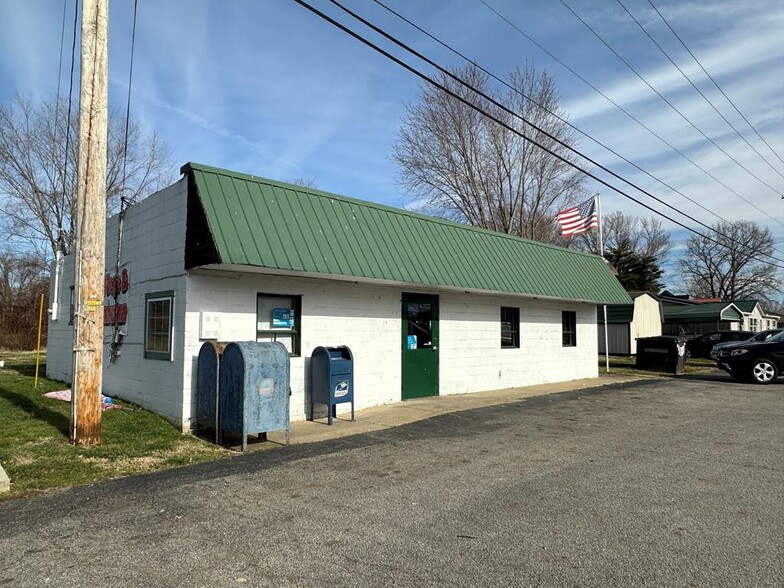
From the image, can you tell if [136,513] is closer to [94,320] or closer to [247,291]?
[94,320]

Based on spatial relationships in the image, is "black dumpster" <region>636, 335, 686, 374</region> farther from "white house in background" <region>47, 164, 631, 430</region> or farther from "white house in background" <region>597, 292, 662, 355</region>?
"white house in background" <region>47, 164, 631, 430</region>

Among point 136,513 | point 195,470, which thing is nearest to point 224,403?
point 195,470

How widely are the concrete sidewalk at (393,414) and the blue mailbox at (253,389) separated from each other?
14.1 inches

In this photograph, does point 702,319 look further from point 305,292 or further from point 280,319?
point 280,319

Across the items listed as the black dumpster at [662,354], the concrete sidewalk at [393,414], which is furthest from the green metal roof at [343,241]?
the black dumpster at [662,354]

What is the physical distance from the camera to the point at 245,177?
30.8 feet

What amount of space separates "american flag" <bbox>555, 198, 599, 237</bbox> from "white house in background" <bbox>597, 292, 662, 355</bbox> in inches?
458

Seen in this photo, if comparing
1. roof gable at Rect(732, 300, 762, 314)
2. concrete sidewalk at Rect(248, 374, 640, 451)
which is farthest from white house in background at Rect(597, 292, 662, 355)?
concrete sidewalk at Rect(248, 374, 640, 451)

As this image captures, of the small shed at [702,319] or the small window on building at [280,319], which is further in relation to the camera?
the small shed at [702,319]

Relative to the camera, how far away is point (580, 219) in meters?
21.6

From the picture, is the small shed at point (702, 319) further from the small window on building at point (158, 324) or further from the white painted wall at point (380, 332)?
the small window on building at point (158, 324)

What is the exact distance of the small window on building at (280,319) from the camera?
9.87 metres

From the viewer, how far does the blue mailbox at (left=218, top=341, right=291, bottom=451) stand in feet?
25.1

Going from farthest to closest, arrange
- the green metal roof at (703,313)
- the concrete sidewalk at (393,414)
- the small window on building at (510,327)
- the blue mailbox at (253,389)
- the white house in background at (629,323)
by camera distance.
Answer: the green metal roof at (703,313), the white house in background at (629,323), the small window on building at (510,327), the concrete sidewalk at (393,414), the blue mailbox at (253,389)
